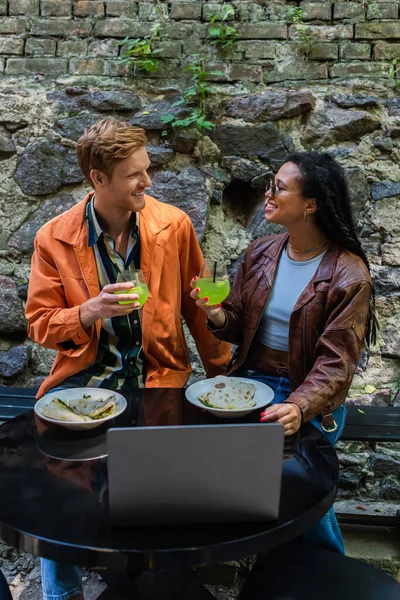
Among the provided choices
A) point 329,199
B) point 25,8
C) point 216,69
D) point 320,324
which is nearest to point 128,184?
point 329,199

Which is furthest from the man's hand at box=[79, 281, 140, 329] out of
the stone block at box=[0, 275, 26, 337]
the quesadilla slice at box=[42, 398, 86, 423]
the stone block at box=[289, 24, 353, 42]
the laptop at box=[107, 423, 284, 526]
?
the stone block at box=[289, 24, 353, 42]

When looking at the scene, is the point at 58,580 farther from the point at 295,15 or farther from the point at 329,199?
the point at 295,15

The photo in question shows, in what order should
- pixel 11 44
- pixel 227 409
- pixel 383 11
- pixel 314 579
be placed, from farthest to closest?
pixel 11 44 → pixel 383 11 → pixel 227 409 → pixel 314 579

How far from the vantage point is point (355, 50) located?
8.62ft

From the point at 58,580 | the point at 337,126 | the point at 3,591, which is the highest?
the point at 337,126

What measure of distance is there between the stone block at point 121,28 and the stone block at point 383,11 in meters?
1.01

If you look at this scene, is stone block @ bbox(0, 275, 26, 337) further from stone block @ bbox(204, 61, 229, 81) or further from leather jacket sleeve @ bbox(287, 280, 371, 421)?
leather jacket sleeve @ bbox(287, 280, 371, 421)

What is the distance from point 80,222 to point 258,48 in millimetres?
1282

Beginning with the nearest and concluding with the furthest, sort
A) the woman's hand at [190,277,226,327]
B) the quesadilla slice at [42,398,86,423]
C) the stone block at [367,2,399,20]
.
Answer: the quesadilla slice at [42,398,86,423] < the woman's hand at [190,277,226,327] < the stone block at [367,2,399,20]

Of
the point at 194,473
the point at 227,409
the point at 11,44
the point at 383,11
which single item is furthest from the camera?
the point at 11,44

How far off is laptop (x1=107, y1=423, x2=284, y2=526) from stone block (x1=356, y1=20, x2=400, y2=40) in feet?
7.28

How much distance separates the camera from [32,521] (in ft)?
3.59

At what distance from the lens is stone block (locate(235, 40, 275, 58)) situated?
2.65 m

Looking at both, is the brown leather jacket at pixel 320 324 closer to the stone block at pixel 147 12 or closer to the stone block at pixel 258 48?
the stone block at pixel 258 48
